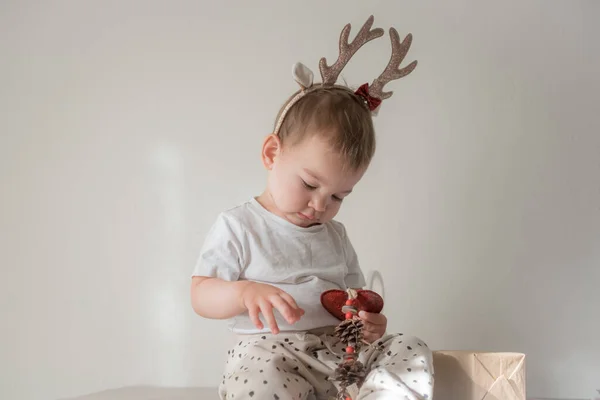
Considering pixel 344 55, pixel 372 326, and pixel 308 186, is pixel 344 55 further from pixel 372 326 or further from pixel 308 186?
pixel 372 326

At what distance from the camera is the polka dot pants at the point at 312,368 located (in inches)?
32.1

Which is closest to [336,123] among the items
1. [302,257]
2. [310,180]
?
[310,180]

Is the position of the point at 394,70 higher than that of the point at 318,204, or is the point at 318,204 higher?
the point at 394,70

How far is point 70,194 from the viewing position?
1.36m

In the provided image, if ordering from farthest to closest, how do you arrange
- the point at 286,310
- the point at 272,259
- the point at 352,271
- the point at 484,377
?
the point at 352,271, the point at 272,259, the point at 484,377, the point at 286,310

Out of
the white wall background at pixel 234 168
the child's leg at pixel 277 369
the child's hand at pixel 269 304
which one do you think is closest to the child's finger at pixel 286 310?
the child's hand at pixel 269 304

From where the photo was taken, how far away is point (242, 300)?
85 cm

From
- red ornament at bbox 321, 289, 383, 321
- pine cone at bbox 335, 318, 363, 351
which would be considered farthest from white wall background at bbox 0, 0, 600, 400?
pine cone at bbox 335, 318, 363, 351

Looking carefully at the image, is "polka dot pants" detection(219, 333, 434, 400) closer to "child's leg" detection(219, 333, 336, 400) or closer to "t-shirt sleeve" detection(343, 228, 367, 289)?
"child's leg" detection(219, 333, 336, 400)

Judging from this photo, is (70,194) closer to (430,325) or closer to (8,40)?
(8,40)

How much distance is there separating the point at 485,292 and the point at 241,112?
655 millimetres

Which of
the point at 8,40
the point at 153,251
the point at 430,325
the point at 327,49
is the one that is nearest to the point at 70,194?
the point at 153,251

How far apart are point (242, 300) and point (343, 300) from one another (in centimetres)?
16

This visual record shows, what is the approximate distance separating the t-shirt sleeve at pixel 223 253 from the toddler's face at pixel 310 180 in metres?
0.09
